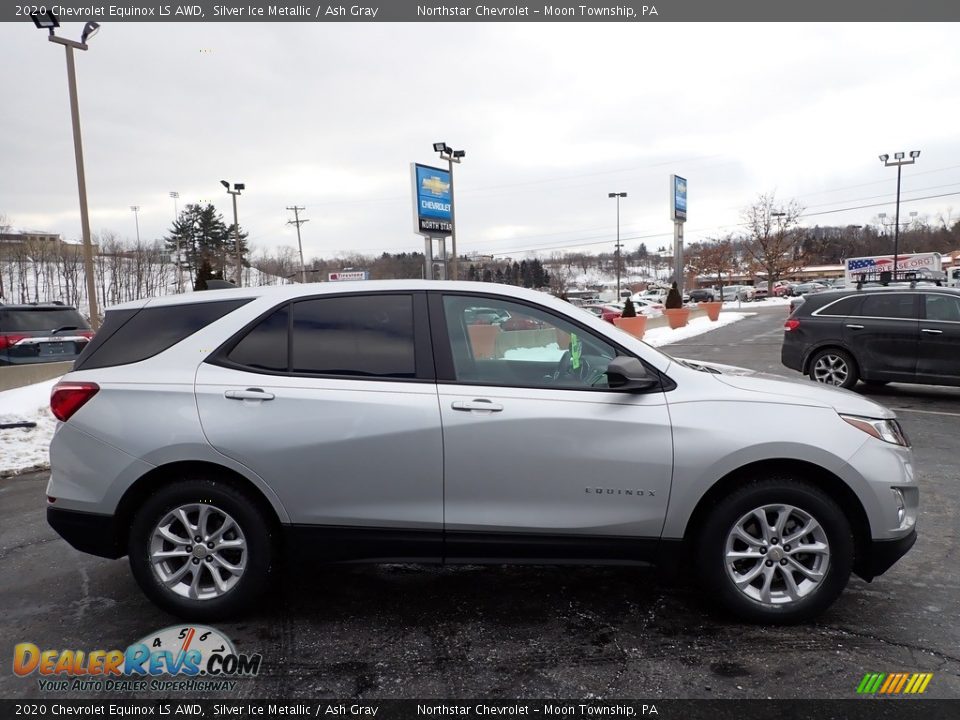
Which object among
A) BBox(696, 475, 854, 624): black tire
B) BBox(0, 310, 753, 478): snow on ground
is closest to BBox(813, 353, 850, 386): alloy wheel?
BBox(696, 475, 854, 624): black tire

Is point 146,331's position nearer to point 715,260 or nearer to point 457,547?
point 457,547

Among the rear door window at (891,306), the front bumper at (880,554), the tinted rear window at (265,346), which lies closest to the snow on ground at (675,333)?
the rear door window at (891,306)

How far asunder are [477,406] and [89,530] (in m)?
2.10

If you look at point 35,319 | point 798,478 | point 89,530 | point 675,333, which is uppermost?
point 35,319

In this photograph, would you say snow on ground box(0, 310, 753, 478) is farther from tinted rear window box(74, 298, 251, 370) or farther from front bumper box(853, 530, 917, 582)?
front bumper box(853, 530, 917, 582)

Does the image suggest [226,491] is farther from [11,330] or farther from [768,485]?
[11,330]

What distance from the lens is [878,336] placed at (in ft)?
30.9

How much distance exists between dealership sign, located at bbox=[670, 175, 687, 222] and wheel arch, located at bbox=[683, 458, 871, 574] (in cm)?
3530

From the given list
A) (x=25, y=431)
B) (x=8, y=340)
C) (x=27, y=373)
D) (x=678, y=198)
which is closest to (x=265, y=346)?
(x=25, y=431)

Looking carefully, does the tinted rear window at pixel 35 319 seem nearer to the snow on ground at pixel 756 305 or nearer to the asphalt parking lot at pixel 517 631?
the asphalt parking lot at pixel 517 631

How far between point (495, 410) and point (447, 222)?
23.2 meters

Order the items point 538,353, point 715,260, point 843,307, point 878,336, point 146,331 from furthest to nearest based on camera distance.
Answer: point 715,260 → point 843,307 → point 878,336 → point 538,353 → point 146,331

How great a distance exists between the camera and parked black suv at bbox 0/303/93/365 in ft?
32.2

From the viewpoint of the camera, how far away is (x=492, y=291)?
140 inches
